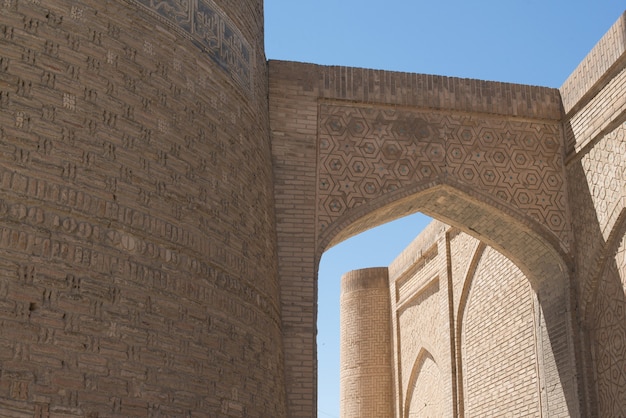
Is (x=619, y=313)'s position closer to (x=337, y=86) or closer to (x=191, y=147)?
(x=337, y=86)

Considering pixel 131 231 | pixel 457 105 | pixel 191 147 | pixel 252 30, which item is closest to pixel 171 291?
pixel 131 231

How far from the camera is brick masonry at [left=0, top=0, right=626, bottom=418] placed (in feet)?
11.3

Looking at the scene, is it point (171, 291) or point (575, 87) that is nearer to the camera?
point (171, 291)

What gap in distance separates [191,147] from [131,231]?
76cm

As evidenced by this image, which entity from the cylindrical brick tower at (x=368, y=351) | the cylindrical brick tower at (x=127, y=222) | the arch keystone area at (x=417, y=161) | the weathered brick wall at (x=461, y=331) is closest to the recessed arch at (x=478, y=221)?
the arch keystone area at (x=417, y=161)

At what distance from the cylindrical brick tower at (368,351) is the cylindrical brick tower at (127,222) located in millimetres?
5966

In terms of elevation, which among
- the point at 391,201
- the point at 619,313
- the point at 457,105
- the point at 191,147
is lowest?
the point at 619,313

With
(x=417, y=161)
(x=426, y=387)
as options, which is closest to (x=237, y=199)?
(x=417, y=161)

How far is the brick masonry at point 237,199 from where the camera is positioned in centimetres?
345

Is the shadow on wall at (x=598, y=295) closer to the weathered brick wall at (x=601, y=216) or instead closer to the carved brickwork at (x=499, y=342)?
the weathered brick wall at (x=601, y=216)

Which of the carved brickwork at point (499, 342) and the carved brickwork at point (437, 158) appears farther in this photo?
the carved brickwork at point (499, 342)

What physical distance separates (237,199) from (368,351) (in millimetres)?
6635

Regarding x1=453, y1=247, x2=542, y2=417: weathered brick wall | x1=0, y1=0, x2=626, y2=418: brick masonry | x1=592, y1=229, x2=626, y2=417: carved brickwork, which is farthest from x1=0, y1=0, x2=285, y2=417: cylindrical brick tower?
x1=453, y1=247, x2=542, y2=417: weathered brick wall

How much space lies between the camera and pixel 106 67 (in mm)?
4020
